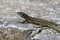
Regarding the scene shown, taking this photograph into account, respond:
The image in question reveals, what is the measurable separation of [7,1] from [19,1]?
161mm

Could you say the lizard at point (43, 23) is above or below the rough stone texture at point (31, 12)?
above

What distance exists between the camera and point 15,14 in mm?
2252

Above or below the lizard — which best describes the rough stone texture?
below

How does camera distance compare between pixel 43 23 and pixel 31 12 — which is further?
pixel 31 12

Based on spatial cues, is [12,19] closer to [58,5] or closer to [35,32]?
[35,32]

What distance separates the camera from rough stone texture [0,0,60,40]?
1.75 metres

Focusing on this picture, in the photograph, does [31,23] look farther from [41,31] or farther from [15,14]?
[15,14]

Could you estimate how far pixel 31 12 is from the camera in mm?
2361

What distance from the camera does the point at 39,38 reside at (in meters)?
1.66

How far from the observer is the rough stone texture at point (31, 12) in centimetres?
175

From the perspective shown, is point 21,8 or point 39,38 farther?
point 21,8

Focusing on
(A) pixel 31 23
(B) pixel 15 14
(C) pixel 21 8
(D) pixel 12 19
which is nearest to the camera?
(A) pixel 31 23

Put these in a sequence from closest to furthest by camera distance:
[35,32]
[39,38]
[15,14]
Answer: [39,38] < [35,32] < [15,14]

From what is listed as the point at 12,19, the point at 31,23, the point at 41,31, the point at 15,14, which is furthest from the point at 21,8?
the point at 41,31
